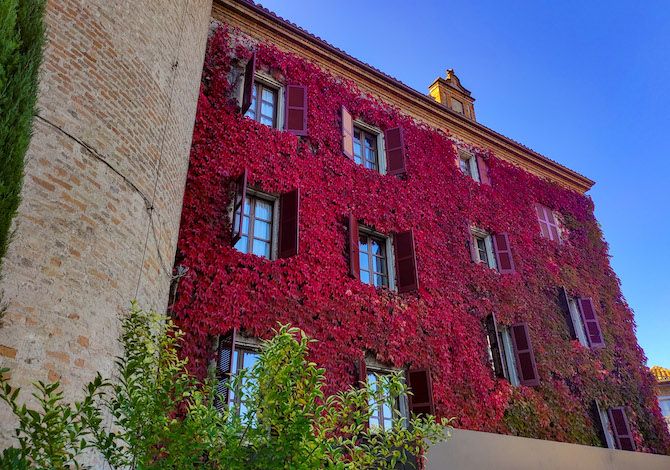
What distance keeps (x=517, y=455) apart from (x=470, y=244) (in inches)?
186

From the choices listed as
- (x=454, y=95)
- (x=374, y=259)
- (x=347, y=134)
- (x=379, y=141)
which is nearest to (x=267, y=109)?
(x=347, y=134)

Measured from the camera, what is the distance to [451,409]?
9117 millimetres

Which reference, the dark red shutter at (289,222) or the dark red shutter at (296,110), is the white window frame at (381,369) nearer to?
the dark red shutter at (289,222)

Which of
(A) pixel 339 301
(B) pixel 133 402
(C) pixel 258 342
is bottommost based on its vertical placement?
(B) pixel 133 402

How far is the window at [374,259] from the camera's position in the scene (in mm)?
9680

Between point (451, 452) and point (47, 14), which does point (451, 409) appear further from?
point (47, 14)

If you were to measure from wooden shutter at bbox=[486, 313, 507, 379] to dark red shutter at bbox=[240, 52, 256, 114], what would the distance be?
21.8 ft

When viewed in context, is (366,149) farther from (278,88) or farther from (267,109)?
(267,109)

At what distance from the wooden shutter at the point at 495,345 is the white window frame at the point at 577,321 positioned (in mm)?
3227

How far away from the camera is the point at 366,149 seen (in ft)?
37.1

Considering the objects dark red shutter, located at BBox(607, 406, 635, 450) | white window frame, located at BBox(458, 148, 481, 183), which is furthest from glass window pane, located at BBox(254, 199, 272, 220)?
dark red shutter, located at BBox(607, 406, 635, 450)

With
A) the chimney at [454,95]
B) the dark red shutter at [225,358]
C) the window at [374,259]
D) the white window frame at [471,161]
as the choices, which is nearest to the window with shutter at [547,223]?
the white window frame at [471,161]

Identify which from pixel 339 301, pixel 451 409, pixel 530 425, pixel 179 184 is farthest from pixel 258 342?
pixel 530 425

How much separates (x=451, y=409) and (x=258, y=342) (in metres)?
3.88
